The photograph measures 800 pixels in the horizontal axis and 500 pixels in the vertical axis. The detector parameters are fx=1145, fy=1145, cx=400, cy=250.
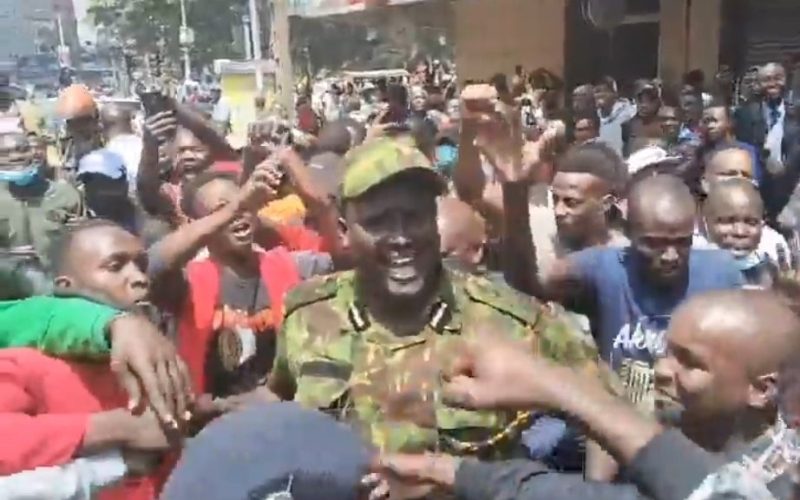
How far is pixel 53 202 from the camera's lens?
4750mm

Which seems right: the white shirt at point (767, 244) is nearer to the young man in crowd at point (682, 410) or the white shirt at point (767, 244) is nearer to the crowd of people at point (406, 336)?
the crowd of people at point (406, 336)

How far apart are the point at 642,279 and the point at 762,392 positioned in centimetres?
135

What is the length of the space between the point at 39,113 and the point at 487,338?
1019 cm

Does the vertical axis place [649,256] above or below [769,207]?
above

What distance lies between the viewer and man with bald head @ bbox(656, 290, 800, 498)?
189 centimetres

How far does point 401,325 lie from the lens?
7.68 ft

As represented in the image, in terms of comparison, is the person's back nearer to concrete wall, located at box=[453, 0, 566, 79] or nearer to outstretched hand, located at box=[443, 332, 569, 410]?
outstretched hand, located at box=[443, 332, 569, 410]

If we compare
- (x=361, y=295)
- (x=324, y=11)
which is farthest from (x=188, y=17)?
(x=361, y=295)

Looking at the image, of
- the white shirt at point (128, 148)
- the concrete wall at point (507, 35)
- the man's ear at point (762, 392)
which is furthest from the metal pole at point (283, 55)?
the man's ear at point (762, 392)

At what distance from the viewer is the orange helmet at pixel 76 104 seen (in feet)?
18.8

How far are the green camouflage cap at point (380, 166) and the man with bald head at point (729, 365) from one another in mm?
604

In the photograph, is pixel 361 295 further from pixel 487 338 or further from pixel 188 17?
pixel 188 17

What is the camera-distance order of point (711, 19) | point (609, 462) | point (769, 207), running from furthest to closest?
1. point (711, 19)
2. point (769, 207)
3. point (609, 462)

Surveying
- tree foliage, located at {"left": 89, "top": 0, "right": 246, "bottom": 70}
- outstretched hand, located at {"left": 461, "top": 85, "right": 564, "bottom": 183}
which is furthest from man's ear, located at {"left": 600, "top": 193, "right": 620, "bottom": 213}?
tree foliage, located at {"left": 89, "top": 0, "right": 246, "bottom": 70}
